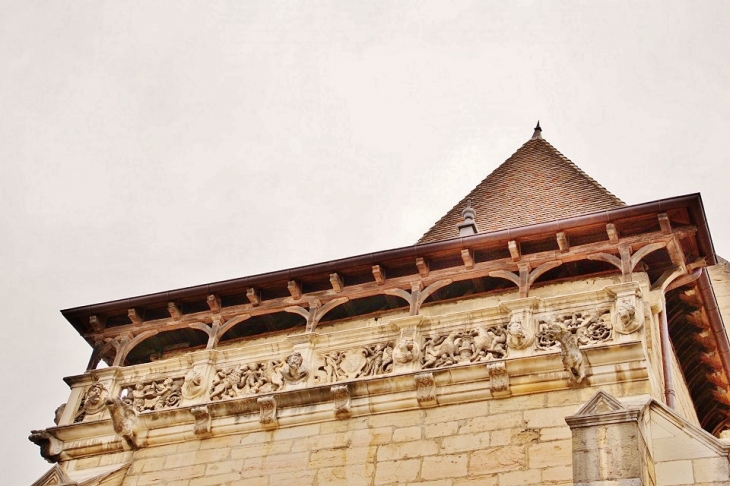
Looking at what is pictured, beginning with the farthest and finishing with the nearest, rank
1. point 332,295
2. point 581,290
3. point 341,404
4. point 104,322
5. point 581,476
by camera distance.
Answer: point 104,322, point 332,295, point 581,290, point 341,404, point 581,476

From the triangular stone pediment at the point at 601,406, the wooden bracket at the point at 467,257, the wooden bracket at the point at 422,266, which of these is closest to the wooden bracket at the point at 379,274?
the wooden bracket at the point at 422,266

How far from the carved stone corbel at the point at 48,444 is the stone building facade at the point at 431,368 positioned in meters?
Result: 0.03

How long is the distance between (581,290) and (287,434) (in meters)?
3.29

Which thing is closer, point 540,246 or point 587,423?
point 587,423

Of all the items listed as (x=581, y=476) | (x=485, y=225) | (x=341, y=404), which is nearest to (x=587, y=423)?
(x=581, y=476)

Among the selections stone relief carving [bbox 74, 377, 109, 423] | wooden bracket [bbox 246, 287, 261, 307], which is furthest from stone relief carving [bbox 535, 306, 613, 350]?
stone relief carving [bbox 74, 377, 109, 423]

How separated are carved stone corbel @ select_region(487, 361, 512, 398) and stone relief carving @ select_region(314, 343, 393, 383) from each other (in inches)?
43.0

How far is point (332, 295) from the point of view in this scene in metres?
10.7

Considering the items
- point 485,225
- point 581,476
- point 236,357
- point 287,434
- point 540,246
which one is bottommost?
point 581,476

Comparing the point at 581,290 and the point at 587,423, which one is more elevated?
the point at 581,290

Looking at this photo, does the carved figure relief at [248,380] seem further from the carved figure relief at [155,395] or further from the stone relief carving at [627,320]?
the stone relief carving at [627,320]

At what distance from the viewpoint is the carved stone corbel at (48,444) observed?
408 inches

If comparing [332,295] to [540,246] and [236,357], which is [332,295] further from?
[540,246]

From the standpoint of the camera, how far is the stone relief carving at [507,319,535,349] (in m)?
8.97
